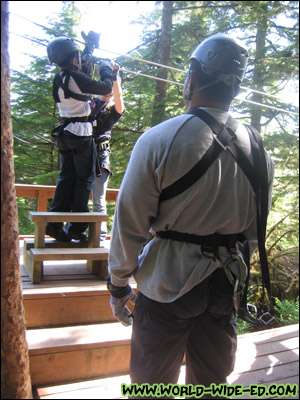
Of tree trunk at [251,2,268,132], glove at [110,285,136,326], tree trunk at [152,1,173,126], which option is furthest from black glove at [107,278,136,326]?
tree trunk at [152,1,173,126]

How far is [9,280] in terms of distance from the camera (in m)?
1.65

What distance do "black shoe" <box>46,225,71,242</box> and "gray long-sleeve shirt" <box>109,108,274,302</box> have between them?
6.03ft

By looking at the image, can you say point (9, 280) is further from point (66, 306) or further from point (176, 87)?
point (176, 87)

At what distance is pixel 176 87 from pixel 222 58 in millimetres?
8174

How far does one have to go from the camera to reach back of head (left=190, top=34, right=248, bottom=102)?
4.60 feet

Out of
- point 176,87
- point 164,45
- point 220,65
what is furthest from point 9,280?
point 176,87

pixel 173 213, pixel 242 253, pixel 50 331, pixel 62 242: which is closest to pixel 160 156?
pixel 173 213

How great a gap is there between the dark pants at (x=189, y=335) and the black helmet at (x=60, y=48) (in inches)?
85.1

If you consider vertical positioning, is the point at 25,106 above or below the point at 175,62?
below

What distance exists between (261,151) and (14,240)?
121cm

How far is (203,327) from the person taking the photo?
4.66ft

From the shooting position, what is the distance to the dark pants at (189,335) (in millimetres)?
1359

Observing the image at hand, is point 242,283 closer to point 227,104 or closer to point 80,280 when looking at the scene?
point 227,104

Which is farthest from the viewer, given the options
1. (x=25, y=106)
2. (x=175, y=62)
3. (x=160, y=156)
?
(x=175, y=62)
